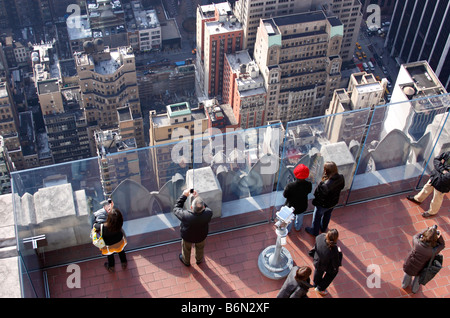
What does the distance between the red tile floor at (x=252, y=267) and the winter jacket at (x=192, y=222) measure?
0.96m

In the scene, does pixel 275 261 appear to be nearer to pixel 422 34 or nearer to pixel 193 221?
pixel 193 221

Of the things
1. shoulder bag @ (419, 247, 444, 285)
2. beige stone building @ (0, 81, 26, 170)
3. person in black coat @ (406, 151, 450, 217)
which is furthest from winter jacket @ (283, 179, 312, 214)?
beige stone building @ (0, 81, 26, 170)

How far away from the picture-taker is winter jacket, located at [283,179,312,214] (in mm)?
10469

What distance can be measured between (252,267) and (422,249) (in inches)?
126

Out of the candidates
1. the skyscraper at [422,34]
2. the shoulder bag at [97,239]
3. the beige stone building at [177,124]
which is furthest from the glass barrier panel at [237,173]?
the skyscraper at [422,34]

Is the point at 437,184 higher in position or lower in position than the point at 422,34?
higher

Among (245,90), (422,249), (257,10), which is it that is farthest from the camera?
(257,10)

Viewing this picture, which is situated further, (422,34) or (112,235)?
(422,34)

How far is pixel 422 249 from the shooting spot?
9.59 m

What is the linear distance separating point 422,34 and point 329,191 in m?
59.2

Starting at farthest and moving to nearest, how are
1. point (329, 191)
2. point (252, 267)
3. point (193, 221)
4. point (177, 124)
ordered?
point (177, 124) → point (252, 267) → point (329, 191) → point (193, 221)

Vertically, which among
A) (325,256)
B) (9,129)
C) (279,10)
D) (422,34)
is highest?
(325,256)

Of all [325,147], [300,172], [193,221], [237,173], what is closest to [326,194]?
[300,172]
